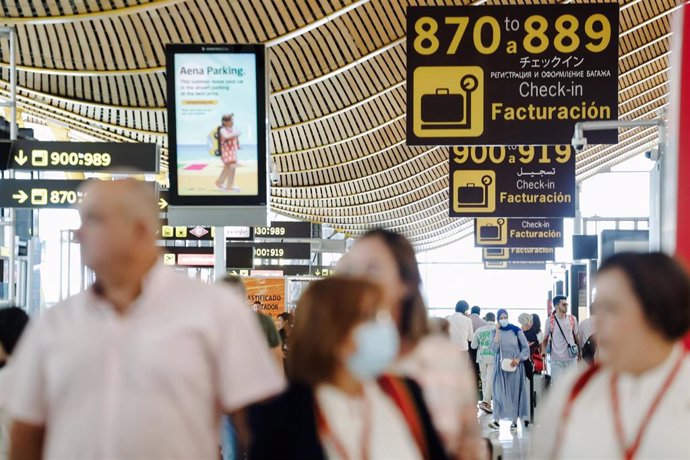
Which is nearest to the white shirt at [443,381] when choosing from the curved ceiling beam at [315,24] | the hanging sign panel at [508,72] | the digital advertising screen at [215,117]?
the hanging sign panel at [508,72]

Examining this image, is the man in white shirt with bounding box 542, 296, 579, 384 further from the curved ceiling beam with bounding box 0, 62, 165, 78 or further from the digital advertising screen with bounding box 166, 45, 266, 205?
the digital advertising screen with bounding box 166, 45, 266, 205

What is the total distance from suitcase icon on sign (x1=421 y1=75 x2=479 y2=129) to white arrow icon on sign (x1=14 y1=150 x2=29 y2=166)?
431 centimetres

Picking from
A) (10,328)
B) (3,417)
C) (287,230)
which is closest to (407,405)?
(3,417)

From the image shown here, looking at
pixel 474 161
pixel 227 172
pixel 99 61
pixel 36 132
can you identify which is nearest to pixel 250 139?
pixel 227 172

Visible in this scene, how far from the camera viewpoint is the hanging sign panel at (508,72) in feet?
35.6

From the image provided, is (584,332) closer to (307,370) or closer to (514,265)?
(307,370)

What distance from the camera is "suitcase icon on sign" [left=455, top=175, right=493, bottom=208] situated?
17406 mm

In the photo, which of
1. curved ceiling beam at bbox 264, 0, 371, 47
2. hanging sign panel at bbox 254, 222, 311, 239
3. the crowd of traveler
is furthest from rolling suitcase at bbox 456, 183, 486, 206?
hanging sign panel at bbox 254, 222, 311, 239

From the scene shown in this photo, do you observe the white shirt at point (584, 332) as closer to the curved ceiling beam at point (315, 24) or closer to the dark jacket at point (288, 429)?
the curved ceiling beam at point (315, 24)

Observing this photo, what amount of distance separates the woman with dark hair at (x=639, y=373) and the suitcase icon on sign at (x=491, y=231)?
866 inches

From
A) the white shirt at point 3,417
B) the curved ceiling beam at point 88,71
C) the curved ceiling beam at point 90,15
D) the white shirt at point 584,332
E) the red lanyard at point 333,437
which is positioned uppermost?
the curved ceiling beam at point 90,15

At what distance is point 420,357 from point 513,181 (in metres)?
13.7

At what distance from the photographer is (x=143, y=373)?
341 centimetres

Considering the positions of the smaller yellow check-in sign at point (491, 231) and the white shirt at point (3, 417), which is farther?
the smaller yellow check-in sign at point (491, 231)
